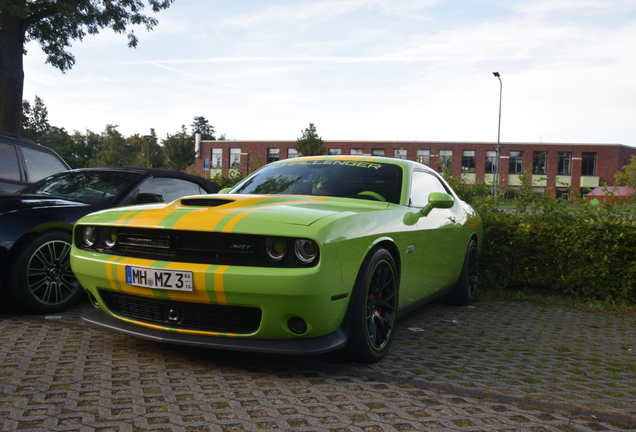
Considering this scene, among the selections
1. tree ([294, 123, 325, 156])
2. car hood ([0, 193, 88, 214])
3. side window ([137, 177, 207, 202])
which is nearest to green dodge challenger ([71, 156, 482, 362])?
car hood ([0, 193, 88, 214])

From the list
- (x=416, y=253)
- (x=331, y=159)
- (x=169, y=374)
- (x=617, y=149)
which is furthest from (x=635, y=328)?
(x=617, y=149)

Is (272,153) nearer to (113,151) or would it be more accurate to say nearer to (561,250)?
(113,151)

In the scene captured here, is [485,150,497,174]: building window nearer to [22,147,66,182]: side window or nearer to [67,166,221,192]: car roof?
[22,147,66,182]: side window

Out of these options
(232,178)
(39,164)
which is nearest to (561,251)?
(39,164)

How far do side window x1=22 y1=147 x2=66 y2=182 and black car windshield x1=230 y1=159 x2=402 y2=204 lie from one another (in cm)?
411

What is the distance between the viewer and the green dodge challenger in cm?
302

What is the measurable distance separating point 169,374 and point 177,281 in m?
0.56

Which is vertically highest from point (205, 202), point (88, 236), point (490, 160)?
point (490, 160)

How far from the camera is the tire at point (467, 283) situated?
585cm

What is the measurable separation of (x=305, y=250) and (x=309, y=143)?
45.4 metres

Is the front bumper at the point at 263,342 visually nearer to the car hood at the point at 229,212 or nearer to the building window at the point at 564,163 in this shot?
the car hood at the point at 229,212

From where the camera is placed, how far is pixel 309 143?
48031mm

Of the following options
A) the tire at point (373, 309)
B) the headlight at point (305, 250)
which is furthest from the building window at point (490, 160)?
the headlight at point (305, 250)

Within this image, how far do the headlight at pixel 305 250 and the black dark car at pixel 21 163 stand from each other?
5534 millimetres
